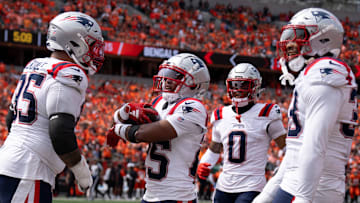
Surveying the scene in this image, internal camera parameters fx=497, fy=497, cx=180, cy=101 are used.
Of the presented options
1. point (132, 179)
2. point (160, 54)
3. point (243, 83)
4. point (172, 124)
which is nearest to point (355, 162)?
point (132, 179)

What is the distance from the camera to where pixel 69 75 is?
10.3ft

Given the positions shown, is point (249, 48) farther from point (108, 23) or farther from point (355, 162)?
point (355, 162)

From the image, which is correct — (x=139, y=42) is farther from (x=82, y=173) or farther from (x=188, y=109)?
(x=82, y=173)

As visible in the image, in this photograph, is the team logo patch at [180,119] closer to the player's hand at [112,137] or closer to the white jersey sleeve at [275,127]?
the player's hand at [112,137]

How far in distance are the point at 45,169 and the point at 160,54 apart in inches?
737

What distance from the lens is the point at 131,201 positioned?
12414 mm

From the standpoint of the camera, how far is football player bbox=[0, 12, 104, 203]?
10.0 feet

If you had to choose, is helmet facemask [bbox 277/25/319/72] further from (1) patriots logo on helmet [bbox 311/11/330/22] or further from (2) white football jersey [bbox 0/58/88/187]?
(2) white football jersey [bbox 0/58/88/187]

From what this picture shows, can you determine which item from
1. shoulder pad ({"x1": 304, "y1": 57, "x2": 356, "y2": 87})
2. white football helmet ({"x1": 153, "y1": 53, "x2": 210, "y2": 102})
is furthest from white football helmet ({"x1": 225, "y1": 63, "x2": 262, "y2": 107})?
shoulder pad ({"x1": 304, "y1": 57, "x2": 356, "y2": 87})

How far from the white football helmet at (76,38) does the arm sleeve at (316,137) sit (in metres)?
1.62

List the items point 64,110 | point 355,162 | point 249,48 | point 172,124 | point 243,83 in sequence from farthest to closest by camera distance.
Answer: point 249,48, point 355,162, point 243,83, point 172,124, point 64,110

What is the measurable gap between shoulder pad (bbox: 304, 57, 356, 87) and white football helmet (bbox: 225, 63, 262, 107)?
2403mm

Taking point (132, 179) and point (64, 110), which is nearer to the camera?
point (64, 110)

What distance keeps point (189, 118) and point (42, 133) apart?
1099mm
